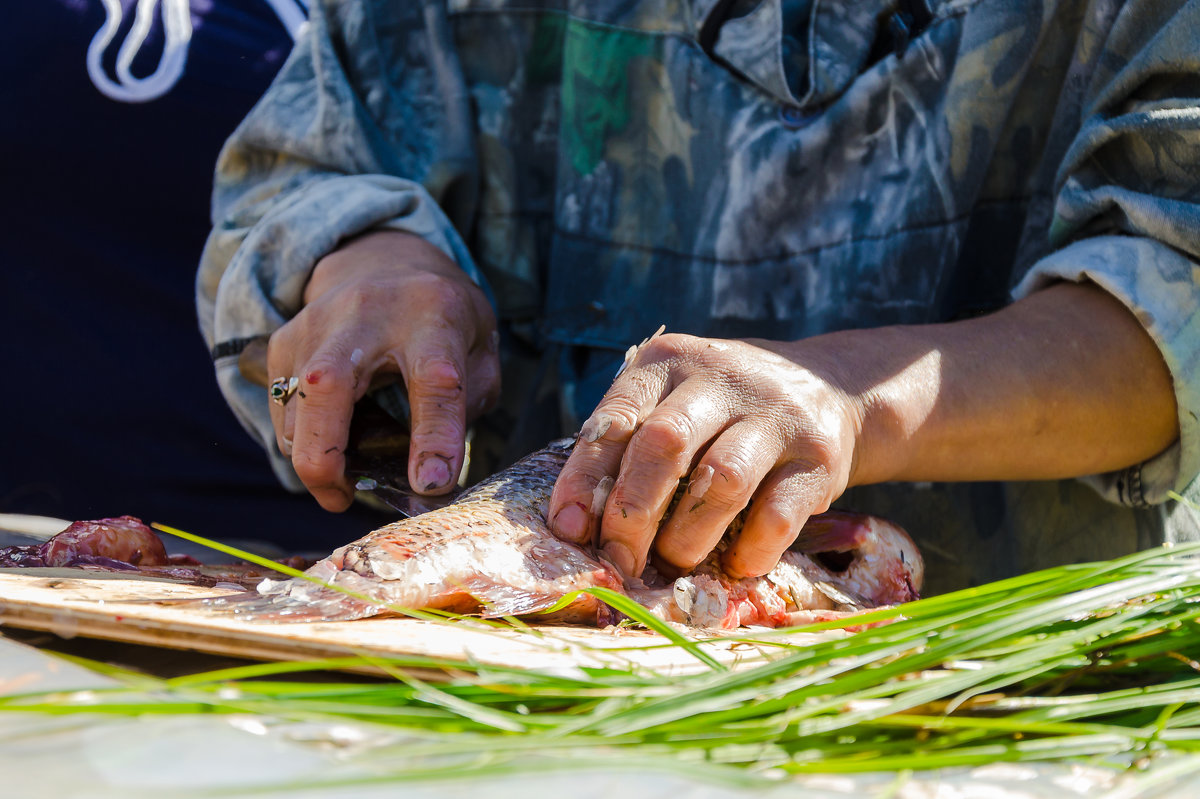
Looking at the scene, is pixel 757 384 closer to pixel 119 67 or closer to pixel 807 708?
pixel 807 708

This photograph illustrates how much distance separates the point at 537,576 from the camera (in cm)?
99

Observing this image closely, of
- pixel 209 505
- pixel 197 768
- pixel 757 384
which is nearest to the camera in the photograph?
pixel 197 768

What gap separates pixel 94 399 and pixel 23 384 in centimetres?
22

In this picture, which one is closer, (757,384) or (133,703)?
(133,703)

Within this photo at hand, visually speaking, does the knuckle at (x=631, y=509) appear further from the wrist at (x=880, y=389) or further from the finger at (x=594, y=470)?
the wrist at (x=880, y=389)

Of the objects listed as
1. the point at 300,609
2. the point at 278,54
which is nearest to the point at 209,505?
the point at 278,54

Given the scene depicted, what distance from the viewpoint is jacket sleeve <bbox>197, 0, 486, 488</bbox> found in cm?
177

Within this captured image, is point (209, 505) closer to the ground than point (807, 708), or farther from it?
closer to the ground

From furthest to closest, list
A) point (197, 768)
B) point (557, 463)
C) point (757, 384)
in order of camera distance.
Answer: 1. point (557, 463)
2. point (757, 384)
3. point (197, 768)

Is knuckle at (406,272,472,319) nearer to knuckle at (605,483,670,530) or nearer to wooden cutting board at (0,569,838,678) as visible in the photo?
knuckle at (605,483,670,530)

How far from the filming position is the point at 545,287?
7.25ft

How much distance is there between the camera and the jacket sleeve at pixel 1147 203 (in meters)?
1.29

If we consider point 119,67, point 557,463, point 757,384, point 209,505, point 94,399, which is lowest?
point 209,505

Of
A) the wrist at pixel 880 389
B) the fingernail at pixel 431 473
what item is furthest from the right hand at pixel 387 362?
the wrist at pixel 880 389
